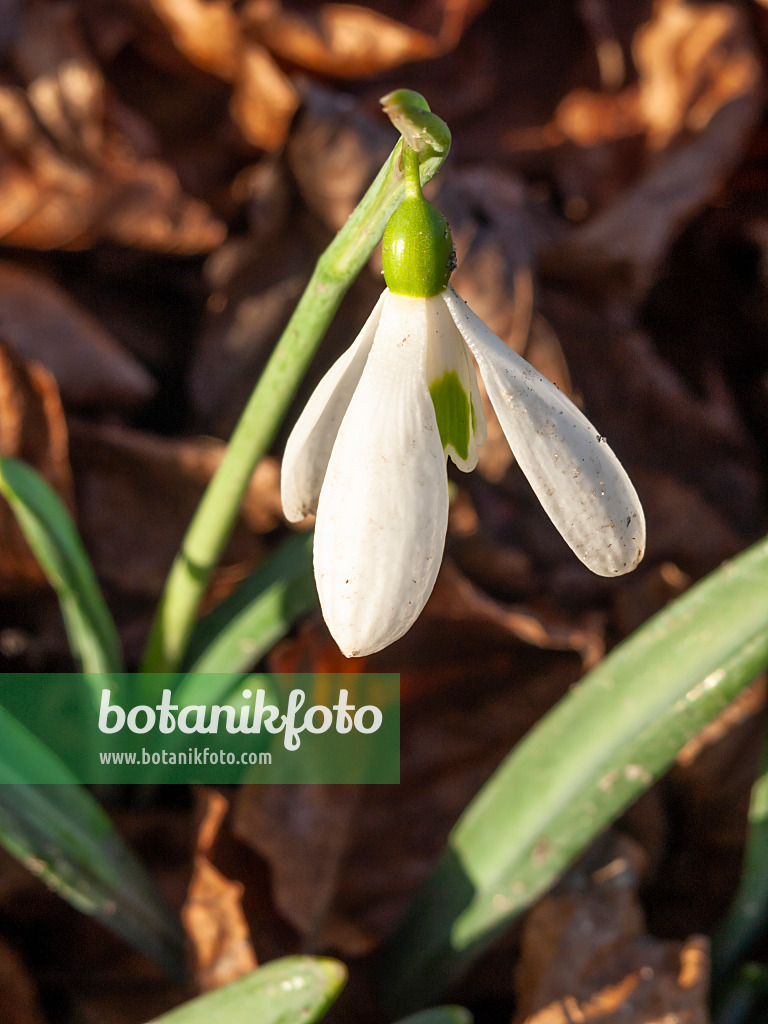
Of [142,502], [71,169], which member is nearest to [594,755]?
[142,502]

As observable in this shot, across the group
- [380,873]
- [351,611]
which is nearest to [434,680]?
[380,873]

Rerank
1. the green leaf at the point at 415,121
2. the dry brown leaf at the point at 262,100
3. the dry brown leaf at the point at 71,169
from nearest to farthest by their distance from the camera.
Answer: the green leaf at the point at 415,121, the dry brown leaf at the point at 71,169, the dry brown leaf at the point at 262,100

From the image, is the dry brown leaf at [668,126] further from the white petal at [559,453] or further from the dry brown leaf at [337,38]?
the white petal at [559,453]

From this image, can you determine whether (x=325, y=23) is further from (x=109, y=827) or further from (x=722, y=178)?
(x=109, y=827)

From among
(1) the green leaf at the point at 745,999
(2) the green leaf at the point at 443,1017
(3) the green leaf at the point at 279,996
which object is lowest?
(1) the green leaf at the point at 745,999

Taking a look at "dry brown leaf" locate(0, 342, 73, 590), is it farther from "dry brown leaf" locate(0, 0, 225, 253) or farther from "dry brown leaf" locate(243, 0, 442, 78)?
"dry brown leaf" locate(243, 0, 442, 78)

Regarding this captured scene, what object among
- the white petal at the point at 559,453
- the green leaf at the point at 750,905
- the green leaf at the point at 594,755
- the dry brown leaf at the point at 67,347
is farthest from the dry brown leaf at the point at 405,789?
the white petal at the point at 559,453

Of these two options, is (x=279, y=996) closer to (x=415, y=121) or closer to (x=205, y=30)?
(x=415, y=121)
